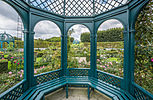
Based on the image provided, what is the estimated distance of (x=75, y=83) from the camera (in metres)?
2.70

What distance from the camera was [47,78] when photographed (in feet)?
8.92

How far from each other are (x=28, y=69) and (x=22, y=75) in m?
0.34

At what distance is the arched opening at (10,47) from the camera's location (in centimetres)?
174

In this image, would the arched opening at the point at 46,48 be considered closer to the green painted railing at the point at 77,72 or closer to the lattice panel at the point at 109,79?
the green painted railing at the point at 77,72

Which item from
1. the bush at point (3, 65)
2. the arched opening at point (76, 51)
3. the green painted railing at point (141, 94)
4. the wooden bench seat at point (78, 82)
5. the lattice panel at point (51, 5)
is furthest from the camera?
the arched opening at point (76, 51)

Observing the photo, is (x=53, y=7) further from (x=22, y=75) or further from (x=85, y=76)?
(x=85, y=76)

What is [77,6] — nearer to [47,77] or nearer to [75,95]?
[47,77]

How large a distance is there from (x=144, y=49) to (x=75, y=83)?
2304 millimetres

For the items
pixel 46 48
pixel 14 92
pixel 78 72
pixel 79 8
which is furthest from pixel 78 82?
pixel 79 8

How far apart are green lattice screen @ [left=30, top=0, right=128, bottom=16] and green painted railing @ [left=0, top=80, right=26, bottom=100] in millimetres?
2562

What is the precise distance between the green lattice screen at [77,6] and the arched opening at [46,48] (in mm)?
595

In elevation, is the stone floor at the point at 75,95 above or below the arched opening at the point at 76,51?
below

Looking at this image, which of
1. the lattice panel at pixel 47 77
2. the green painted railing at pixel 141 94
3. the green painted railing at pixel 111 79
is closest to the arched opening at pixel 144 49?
the green painted railing at pixel 141 94

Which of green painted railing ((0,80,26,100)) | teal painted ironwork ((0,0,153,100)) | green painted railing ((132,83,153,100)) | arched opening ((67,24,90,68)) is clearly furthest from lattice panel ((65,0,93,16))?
green painted railing ((0,80,26,100))
